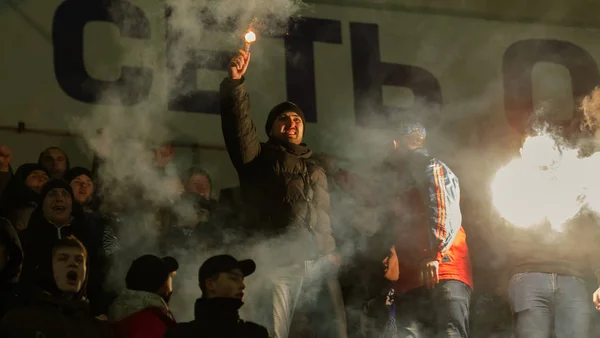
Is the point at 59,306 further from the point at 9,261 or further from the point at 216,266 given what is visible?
the point at 216,266

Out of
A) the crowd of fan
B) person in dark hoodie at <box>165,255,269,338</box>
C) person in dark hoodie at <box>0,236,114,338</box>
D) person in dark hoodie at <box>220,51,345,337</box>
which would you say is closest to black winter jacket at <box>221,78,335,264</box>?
person in dark hoodie at <box>220,51,345,337</box>

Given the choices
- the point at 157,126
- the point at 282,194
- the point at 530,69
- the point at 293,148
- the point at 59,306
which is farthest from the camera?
the point at 530,69

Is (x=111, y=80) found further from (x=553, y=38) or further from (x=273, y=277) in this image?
(x=553, y=38)

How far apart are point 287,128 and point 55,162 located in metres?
1.81

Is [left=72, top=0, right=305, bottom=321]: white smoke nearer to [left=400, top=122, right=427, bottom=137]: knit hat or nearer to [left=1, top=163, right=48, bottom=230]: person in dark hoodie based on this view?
[left=1, top=163, right=48, bottom=230]: person in dark hoodie

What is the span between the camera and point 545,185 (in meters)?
7.98

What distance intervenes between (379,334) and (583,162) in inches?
89.6

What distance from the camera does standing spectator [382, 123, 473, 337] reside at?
7094 millimetres

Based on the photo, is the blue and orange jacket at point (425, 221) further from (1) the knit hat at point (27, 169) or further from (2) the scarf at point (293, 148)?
(1) the knit hat at point (27, 169)

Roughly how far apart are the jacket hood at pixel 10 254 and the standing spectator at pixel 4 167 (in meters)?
1.28

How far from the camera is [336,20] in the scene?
10414mm

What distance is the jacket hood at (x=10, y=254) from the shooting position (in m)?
6.44

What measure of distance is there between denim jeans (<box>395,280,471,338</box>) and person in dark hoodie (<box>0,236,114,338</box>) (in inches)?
79.5

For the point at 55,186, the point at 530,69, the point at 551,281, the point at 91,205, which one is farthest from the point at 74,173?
the point at 530,69
